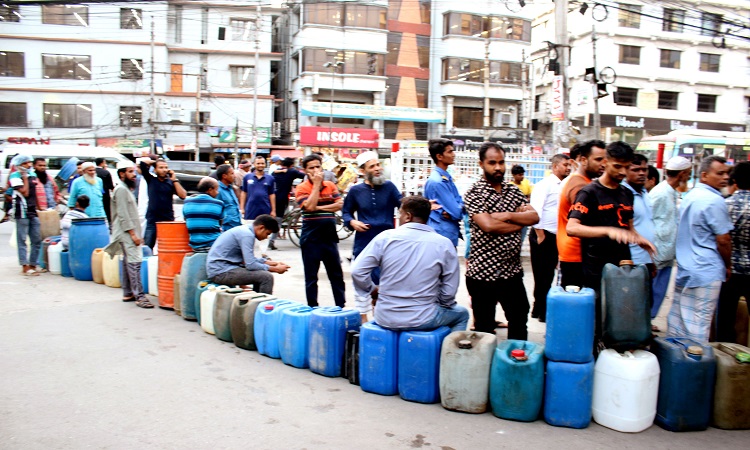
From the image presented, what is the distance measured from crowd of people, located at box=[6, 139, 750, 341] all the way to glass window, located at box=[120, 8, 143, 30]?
1437 inches

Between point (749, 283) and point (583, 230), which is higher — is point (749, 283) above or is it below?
below

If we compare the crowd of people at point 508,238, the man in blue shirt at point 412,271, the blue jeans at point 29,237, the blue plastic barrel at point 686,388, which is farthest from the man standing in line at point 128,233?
the blue plastic barrel at point 686,388

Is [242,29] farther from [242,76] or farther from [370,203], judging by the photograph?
[370,203]

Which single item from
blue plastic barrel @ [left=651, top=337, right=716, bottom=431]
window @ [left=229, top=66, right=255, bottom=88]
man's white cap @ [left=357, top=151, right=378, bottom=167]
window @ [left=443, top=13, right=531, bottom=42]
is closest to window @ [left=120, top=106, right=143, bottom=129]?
window @ [left=229, top=66, right=255, bottom=88]

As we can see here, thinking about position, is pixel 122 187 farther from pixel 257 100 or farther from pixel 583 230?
pixel 257 100

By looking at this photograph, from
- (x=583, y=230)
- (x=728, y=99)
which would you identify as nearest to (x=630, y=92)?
(x=728, y=99)

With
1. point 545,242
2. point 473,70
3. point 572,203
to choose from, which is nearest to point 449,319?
point 572,203

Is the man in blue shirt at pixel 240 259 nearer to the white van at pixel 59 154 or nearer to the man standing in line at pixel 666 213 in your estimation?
the man standing in line at pixel 666 213

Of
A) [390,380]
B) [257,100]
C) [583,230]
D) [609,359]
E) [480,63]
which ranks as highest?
[480,63]

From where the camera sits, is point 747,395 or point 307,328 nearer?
point 747,395

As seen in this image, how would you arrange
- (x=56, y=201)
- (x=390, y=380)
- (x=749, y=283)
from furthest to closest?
(x=56, y=201) → (x=749, y=283) → (x=390, y=380)

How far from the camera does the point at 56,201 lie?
40.1 feet

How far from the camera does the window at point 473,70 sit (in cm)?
4269

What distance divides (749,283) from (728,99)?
145 ft
